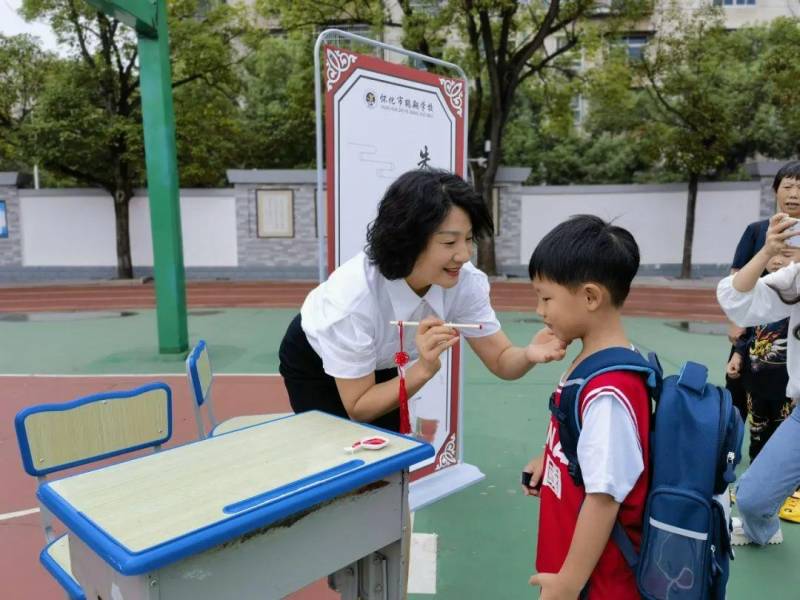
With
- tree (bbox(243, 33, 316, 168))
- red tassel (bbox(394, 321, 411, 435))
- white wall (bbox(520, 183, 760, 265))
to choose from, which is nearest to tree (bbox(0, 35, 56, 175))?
tree (bbox(243, 33, 316, 168))

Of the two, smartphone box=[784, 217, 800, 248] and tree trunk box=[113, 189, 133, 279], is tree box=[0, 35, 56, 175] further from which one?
smartphone box=[784, 217, 800, 248]

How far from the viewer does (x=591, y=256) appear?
1192mm

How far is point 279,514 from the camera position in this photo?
3.60 ft

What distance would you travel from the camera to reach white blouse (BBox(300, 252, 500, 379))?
4.98ft

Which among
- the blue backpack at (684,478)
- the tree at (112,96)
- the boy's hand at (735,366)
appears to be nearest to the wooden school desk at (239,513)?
the blue backpack at (684,478)

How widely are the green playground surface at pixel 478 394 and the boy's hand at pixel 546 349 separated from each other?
1.01 metres

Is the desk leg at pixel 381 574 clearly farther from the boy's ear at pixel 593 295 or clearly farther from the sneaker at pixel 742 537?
the sneaker at pixel 742 537

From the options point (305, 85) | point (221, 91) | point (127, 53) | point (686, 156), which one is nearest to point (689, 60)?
point (686, 156)

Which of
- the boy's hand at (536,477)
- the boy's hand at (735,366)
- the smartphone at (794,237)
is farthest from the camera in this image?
the boy's hand at (735,366)

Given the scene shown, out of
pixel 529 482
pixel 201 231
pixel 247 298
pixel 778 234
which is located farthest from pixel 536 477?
pixel 201 231

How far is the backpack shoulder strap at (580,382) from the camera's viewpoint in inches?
46.0

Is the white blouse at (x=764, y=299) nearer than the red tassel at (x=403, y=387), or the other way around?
the red tassel at (x=403, y=387)

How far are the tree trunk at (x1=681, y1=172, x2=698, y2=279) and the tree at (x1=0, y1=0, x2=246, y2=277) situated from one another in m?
8.33

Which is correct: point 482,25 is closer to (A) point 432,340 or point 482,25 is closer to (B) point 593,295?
(A) point 432,340
